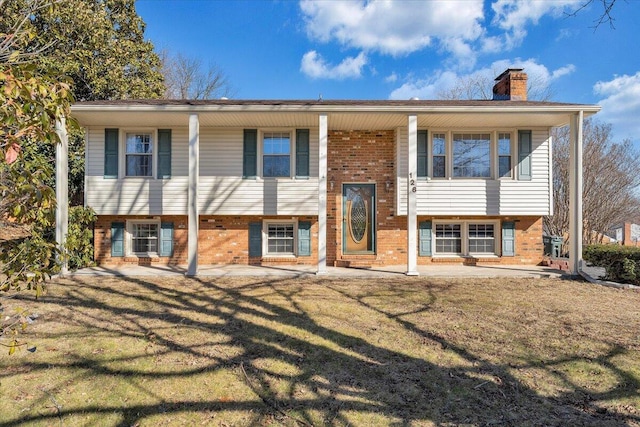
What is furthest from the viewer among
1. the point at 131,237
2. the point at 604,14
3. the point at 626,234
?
the point at 626,234

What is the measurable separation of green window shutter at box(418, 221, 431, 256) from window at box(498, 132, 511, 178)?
2.36m

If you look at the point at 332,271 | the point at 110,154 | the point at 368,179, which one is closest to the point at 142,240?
the point at 110,154

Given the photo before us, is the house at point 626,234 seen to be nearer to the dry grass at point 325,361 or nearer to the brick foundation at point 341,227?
the brick foundation at point 341,227

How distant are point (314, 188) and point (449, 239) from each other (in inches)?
163

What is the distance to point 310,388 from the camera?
3102mm

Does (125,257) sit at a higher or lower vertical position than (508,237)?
lower

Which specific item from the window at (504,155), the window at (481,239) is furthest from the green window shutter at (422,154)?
the window at (481,239)

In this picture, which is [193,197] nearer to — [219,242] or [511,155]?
[219,242]

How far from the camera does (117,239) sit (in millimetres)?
9227

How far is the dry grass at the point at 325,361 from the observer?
109 inches

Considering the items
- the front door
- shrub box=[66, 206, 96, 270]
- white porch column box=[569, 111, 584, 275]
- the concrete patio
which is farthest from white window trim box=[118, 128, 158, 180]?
white porch column box=[569, 111, 584, 275]

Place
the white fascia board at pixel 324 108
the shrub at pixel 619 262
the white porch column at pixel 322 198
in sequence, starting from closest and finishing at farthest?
the shrub at pixel 619 262 → the white porch column at pixel 322 198 → the white fascia board at pixel 324 108

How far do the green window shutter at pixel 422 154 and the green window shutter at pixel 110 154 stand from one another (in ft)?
26.9

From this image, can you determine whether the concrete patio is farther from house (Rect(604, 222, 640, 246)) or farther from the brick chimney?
house (Rect(604, 222, 640, 246))
